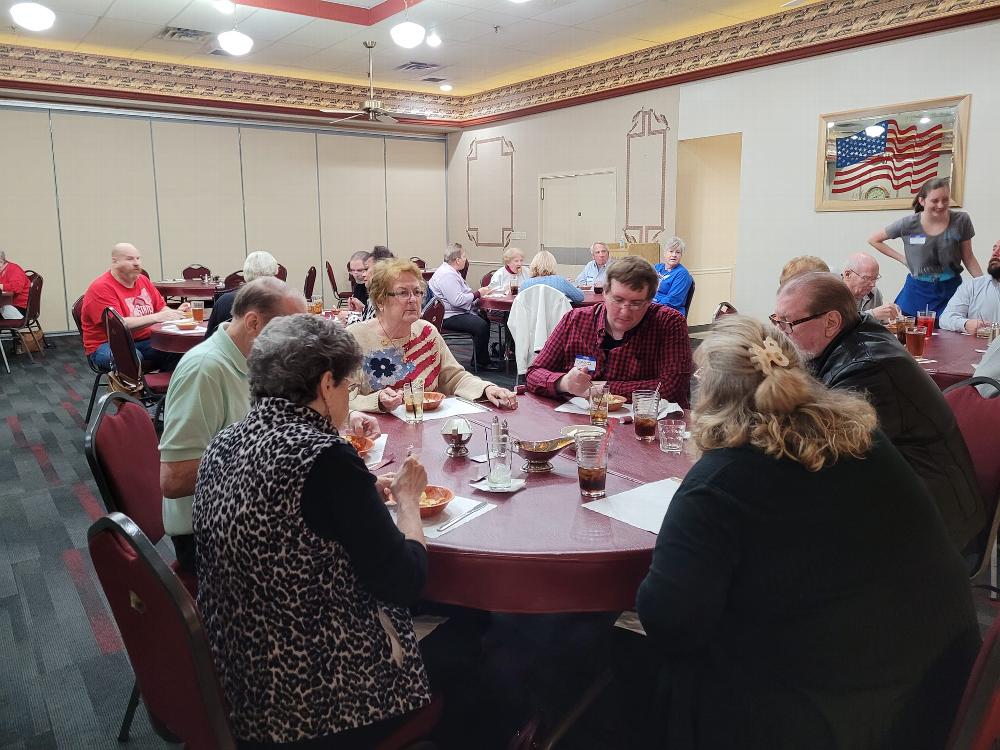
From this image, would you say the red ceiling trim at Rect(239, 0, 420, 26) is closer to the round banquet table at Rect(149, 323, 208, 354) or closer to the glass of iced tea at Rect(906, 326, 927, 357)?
the round banquet table at Rect(149, 323, 208, 354)

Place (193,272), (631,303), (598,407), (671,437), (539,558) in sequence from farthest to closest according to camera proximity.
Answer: (193,272) < (631,303) < (598,407) < (671,437) < (539,558)

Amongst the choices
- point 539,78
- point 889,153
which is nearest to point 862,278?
point 889,153

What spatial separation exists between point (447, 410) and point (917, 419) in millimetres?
1486

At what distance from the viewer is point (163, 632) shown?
3.78 feet

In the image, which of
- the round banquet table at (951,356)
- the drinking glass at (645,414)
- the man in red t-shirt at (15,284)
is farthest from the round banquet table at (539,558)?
Result: the man in red t-shirt at (15,284)

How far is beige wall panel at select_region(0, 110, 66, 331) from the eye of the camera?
29.5ft

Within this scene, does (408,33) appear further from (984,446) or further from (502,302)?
(984,446)

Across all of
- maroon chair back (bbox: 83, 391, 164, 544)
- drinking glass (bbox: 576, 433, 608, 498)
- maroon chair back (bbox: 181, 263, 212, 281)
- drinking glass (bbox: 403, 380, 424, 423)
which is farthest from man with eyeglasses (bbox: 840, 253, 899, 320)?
maroon chair back (bbox: 181, 263, 212, 281)

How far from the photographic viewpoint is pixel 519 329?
5707 millimetres

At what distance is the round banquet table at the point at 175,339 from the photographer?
14.8ft

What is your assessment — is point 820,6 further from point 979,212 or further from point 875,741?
point 875,741

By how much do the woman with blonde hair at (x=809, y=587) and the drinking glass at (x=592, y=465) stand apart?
1.62ft

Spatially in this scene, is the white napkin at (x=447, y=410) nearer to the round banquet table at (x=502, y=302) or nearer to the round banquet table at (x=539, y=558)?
the round banquet table at (x=539, y=558)

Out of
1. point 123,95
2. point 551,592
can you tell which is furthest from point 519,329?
point 123,95
